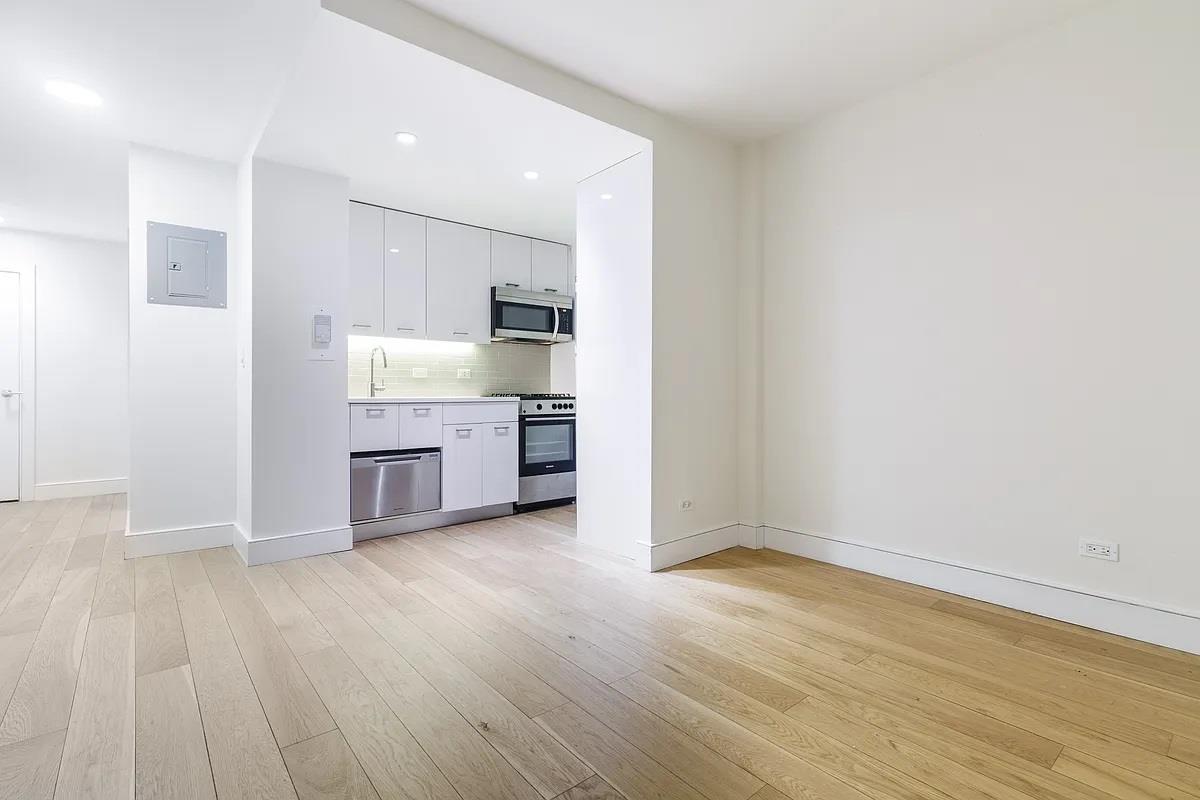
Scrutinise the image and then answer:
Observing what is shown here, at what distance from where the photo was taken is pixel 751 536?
363 centimetres

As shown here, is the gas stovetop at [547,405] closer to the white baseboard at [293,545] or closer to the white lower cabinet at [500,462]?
the white lower cabinet at [500,462]

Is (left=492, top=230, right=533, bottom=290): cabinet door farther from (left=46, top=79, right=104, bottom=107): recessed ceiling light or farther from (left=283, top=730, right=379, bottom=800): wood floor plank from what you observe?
(left=283, top=730, right=379, bottom=800): wood floor plank

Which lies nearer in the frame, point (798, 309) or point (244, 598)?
point (244, 598)

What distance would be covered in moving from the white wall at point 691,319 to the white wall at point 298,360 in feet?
5.42

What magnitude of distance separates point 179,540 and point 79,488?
3024 millimetres

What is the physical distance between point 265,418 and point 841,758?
332 cm

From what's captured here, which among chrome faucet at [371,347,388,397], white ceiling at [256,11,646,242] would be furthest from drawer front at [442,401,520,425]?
white ceiling at [256,11,646,242]

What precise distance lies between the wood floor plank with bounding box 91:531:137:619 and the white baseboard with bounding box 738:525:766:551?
328 centimetres

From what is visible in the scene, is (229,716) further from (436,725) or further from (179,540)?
(179,540)

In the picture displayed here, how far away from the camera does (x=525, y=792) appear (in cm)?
141

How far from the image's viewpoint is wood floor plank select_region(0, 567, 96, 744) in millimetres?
1712

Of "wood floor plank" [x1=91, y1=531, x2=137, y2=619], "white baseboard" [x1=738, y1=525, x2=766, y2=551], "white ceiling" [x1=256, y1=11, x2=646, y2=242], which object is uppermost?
"white ceiling" [x1=256, y1=11, x2=646, y2=242]

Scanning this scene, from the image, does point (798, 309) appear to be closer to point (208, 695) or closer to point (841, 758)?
point (841, 758)

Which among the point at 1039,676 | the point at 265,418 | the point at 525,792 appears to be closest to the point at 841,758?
the point at 525,792
